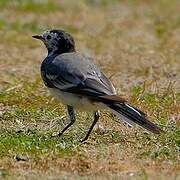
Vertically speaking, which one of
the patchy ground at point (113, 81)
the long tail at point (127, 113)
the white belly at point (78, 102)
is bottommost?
the patchy ground at point (113, 81)

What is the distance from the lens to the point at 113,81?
36.6 ft

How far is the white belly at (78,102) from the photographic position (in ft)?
25.2

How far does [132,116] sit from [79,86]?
568 millimetres

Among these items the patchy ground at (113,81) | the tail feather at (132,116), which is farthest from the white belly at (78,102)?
the patchy ground at (113,81)

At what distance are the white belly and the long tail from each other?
98 mm

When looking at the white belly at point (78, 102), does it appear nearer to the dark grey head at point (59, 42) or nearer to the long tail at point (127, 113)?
the long tail at point (127, 113)

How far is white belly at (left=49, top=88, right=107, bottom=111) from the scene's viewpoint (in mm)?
7691

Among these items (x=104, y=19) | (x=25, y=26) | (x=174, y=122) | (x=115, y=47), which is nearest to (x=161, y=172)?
(x=174, y=122)

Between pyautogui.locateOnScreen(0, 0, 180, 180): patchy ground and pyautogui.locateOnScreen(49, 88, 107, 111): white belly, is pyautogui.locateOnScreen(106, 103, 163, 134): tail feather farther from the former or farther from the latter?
pyautogui.locateOnScreen(0, 0, 180, 180): patchy ground

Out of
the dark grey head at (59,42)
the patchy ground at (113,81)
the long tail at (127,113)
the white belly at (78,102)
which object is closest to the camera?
the patchy ground at (113,81)

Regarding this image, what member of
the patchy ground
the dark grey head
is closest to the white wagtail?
the dark grey head

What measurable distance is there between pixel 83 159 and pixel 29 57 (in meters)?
5.57

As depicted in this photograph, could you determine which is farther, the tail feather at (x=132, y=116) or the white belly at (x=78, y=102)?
the white belly at (x=78, y=102)

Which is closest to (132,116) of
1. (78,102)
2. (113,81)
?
(78,102)
